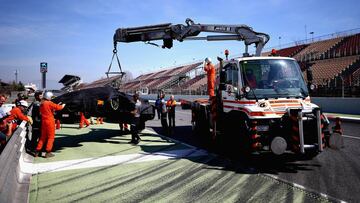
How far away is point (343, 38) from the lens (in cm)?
3372

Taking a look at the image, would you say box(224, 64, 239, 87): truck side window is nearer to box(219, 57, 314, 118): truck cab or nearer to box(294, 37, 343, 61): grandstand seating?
box(219, 57, 314, 118): truck cab

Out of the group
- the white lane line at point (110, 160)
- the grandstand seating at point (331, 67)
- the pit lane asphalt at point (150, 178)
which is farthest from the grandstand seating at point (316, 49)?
the pit lane asphalt at point (150, 178)

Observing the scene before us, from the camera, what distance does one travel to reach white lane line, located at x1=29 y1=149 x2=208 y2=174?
683cm

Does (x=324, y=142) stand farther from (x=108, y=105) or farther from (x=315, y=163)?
(x=108, y=105)

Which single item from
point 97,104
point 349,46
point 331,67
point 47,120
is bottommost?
point 47,120

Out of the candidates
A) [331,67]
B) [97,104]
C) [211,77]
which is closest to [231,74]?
[211,77]

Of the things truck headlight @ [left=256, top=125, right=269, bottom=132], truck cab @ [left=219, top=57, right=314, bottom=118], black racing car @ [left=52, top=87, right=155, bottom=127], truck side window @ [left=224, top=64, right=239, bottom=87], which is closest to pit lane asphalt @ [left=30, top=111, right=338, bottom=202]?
truck headlight @ [left=256, top=125, right=269, bottom=132]

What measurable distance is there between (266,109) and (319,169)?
5.59 ft

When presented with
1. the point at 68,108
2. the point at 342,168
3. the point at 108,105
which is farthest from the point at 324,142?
the point at 68,108

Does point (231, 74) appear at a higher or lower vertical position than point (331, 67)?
lower

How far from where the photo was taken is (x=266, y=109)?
6.49 meters

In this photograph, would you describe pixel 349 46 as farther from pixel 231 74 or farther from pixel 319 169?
pixel 319 169

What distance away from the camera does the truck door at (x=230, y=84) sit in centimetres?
745

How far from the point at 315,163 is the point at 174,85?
47512 millimetres
